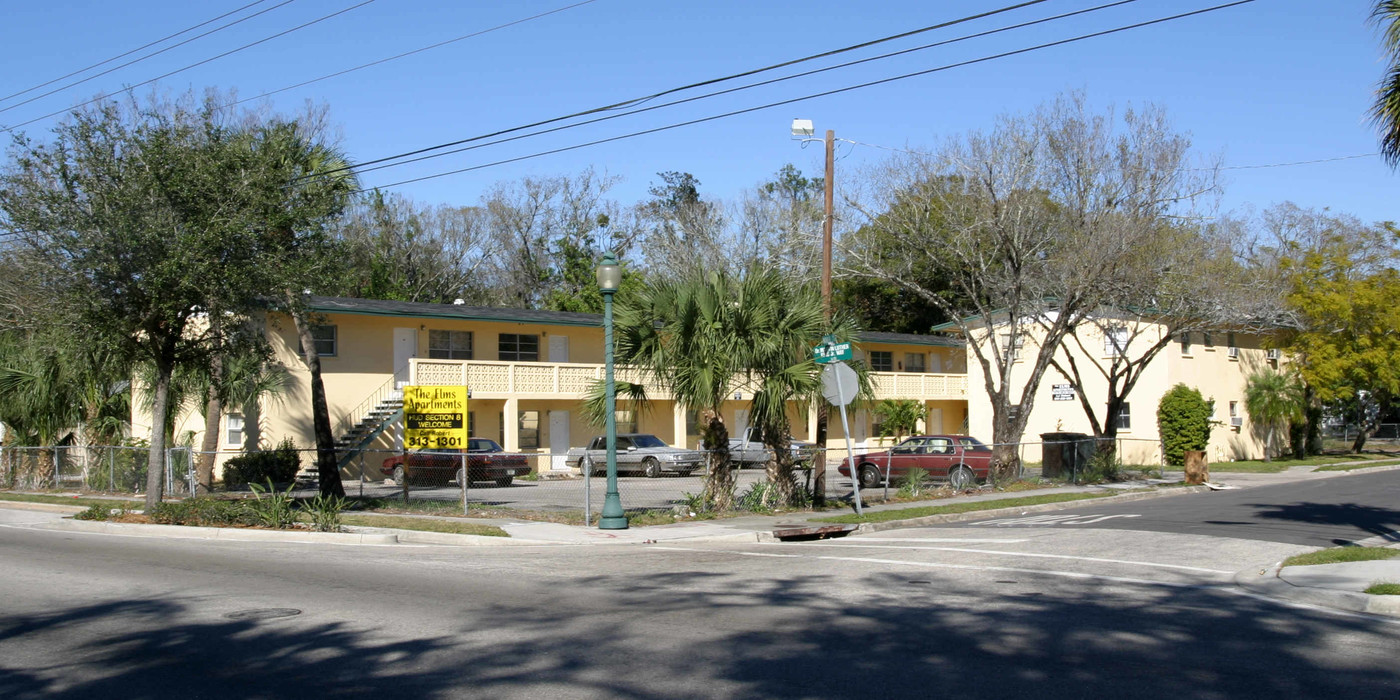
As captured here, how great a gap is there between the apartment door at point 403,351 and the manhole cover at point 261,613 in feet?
83.5

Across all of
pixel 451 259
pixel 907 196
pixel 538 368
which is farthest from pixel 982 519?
pixel 451 259

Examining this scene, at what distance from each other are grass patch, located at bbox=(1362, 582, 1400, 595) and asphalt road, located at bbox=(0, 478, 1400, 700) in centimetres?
65

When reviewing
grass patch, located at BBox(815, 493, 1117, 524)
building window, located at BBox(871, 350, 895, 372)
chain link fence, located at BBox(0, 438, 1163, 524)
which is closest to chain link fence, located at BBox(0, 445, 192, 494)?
chain link fence, located at BBox(0, 438, 1163, 524)

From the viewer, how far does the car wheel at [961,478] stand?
2641 cm

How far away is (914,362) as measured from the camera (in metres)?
50.3

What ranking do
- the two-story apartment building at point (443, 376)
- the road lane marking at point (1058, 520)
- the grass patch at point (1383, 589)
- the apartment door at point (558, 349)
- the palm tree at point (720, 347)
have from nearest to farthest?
the grass patch at point (1383, 589) < the road lane marking at point (1058, 520) < the palm tree at point (720, 347) < the two-story apartment building at point (443, 376) < the apartment door at point (558, 349)

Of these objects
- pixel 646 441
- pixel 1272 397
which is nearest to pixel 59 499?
pixel 646 441

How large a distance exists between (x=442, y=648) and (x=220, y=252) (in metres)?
12.3

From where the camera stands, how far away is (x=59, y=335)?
18594mm

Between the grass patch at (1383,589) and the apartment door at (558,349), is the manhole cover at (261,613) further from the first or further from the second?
the apartment door at (558,349)

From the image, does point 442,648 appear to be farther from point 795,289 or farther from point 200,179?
point 795,289

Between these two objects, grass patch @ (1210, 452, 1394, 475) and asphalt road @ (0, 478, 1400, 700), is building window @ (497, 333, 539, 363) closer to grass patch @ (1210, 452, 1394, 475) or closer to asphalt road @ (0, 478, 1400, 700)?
grass patch @ (1210, 452, 1394, 475)

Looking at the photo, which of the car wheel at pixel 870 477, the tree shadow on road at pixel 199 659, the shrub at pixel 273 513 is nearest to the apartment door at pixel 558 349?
the car wheel at pixel 870 477

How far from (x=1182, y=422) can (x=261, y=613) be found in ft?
106
